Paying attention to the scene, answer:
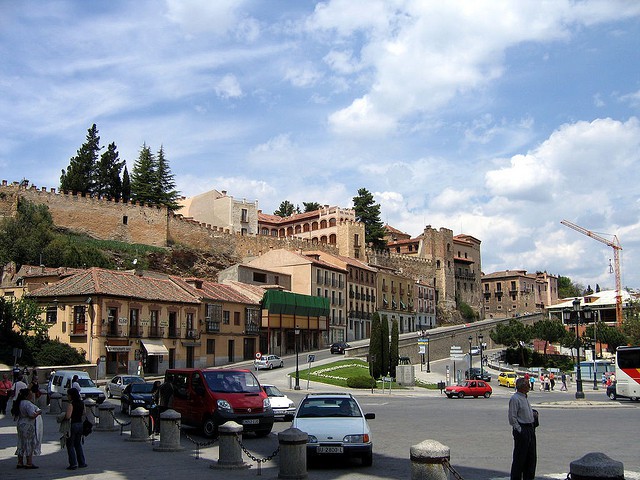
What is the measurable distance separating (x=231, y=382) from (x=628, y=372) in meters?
23.0

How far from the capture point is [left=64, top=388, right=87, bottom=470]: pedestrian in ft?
41.3

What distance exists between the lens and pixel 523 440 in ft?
32.7

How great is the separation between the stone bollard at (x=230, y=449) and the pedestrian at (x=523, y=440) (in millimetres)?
5070

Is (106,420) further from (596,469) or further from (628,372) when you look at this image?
(628,372)

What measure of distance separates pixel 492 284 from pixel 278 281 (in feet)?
272

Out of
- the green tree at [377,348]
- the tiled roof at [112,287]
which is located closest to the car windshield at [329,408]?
the tiled roof at [112,287]

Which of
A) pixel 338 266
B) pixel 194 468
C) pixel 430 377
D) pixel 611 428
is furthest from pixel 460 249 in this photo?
pixel 194 468

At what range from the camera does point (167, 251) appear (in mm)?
82500

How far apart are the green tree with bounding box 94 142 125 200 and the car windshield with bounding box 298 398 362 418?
2984 inches

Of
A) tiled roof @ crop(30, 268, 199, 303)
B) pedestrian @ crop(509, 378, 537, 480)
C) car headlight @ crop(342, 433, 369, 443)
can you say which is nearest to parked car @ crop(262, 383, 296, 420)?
car headlight @ crop(342, 433, 369, 443)

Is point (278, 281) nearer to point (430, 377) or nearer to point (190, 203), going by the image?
point (430, 377)

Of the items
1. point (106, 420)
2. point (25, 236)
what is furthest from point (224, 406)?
point (25, 236)

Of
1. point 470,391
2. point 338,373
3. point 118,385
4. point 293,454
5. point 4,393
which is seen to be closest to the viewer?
point 293,454

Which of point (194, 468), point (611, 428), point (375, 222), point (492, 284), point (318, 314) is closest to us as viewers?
point (194, 468)
